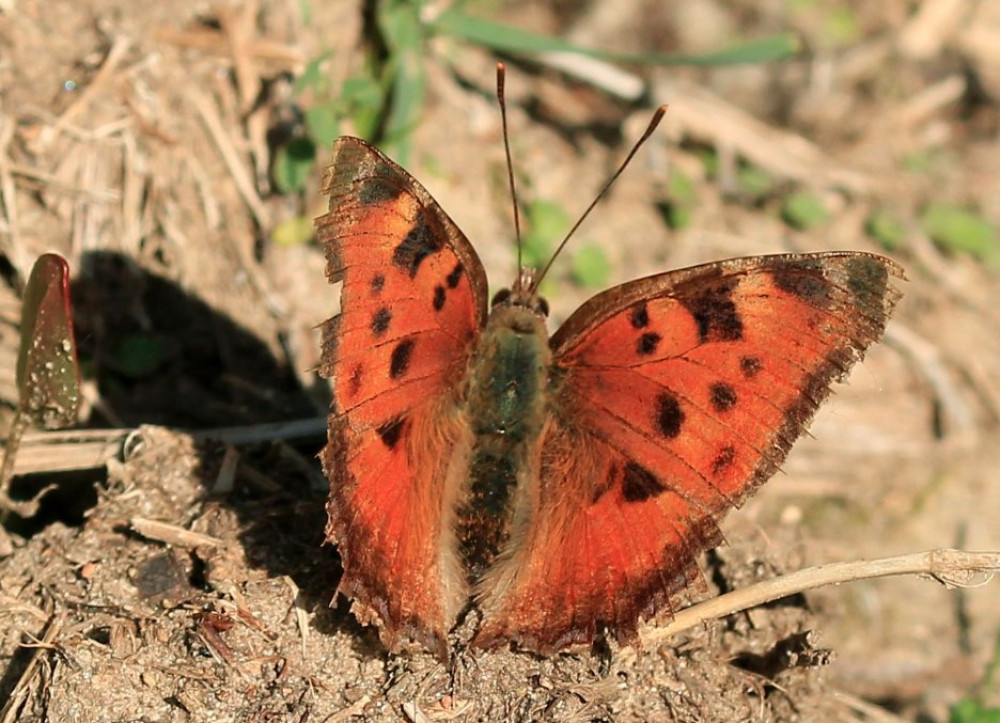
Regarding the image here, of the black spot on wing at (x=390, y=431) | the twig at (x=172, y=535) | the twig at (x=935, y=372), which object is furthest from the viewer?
the twig at (x=935, y=372)

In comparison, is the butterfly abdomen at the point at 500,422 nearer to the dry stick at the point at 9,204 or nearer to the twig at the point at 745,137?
the dry stick at the point at 9,204

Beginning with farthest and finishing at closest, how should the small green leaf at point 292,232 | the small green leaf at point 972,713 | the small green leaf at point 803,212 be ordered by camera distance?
1. the small green leaf at point 803,212
2. the small green leaf at point 292,232
3. the small green leaf at point 972,713

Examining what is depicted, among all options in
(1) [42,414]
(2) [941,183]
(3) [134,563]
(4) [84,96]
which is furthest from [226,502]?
(2) [941,183]

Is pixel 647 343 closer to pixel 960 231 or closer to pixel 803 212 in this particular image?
pixel 803 212

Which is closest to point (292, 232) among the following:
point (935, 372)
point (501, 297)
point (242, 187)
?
point (242, 187)

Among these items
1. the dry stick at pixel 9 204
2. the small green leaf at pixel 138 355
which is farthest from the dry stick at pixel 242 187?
the dry stick at pixel 9 204

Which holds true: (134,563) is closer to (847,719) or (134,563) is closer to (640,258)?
(847,719)
